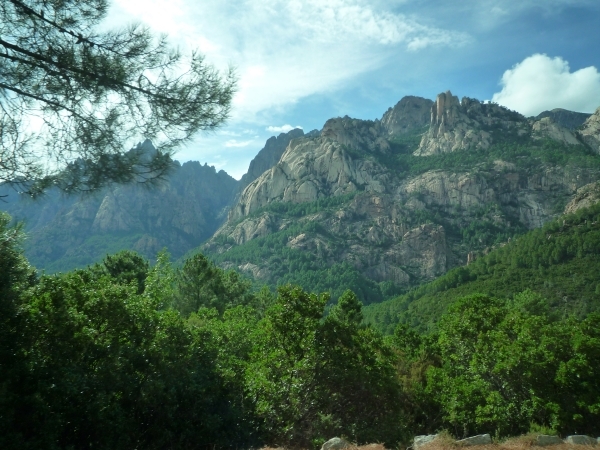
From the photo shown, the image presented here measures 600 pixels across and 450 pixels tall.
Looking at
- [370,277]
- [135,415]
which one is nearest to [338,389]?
[135,415]

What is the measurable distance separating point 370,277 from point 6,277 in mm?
117872

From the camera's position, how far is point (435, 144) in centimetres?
16950

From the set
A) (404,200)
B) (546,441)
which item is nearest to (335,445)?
(546,441)

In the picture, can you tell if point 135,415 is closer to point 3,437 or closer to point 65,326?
point 65,326

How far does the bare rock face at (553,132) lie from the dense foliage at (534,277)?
76325 mm

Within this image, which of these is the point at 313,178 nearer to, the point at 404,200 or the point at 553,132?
the point at 404,200

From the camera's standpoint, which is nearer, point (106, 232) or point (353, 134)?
point (106, 232)

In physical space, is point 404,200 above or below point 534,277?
above

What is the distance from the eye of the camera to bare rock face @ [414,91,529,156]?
160750 millimetres

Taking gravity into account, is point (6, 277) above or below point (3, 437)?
above

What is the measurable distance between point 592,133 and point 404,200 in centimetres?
8253

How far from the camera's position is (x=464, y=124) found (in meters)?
167

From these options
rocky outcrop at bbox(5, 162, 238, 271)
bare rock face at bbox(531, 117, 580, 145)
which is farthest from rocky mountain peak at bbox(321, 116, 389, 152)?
rocky outcrop at bbox(5, 162, 238, 271)

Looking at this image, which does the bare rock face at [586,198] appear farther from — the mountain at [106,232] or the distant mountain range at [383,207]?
the mountain at [106,232]
